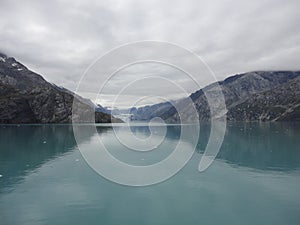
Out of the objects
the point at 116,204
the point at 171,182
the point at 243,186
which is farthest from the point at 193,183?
the point at 116,204

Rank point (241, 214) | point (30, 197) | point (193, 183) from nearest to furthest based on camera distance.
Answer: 1. point (241, 214)
2. point (30, 197)
3. point (193, 183)

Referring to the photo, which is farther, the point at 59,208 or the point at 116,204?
the point at 116,204

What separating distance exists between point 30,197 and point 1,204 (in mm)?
2688

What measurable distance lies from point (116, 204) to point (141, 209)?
2.59m

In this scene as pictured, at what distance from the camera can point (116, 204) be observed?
2281 centimetres

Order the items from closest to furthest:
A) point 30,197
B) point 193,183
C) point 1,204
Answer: point 1,204
point 30,197
point 193,183

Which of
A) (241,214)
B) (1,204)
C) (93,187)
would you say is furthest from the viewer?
(93,187)

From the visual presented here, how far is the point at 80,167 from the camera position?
39.1 metres

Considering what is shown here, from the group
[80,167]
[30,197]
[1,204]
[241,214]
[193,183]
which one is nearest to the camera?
[241,214]

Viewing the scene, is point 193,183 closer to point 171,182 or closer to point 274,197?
point 171,182

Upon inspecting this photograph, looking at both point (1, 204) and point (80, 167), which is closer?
point (1, 204)

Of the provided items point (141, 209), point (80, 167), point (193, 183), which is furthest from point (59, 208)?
point (80, 167)

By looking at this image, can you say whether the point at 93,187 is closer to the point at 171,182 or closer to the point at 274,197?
the point at 171,182

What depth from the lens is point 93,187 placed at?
92.5 feet
